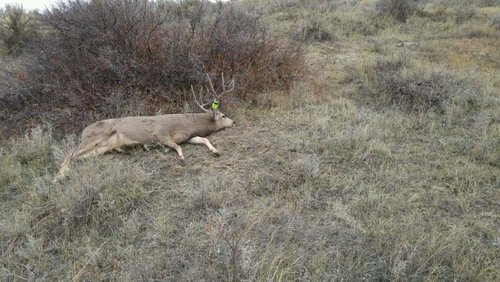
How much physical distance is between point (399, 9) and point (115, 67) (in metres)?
11.0

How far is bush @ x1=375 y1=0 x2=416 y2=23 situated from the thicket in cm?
781

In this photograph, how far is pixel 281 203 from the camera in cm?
397

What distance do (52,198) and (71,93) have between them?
8.80 feet

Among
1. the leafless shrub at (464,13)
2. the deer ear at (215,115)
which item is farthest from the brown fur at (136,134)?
the leafless shrub at (464,13)

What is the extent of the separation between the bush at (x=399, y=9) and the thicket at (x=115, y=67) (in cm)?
781

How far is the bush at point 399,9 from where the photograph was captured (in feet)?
43.4

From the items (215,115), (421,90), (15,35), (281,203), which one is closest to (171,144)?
(215,115)

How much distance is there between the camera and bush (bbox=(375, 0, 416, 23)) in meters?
13.2

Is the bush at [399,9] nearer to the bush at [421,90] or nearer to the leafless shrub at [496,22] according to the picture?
the leafless shrub at [496,22]

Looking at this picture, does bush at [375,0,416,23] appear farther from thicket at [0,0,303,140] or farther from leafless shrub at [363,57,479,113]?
thicket at [0,0,303,140]

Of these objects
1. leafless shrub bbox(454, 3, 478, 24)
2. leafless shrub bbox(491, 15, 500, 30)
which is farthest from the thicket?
leafless shrub bbox(454, 3, 478, 24)

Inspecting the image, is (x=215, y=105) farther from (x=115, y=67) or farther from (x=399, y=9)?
(x=399, y=9)

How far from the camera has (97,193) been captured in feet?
12.7

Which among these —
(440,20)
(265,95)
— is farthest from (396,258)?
(440,20)
